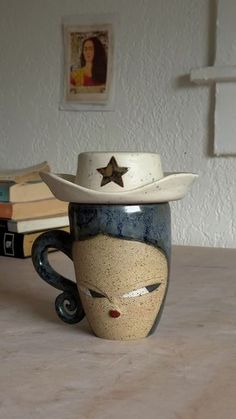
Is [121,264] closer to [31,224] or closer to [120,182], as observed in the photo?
[120,182]

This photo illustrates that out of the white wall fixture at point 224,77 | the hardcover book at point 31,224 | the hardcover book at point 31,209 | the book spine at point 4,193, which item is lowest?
the hardcover book at point 31,224

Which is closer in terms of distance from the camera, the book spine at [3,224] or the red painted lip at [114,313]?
the red painted lip at [114,313]

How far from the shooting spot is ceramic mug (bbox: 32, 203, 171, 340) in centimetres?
61

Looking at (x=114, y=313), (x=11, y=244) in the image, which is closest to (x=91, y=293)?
(x=114, y=313)

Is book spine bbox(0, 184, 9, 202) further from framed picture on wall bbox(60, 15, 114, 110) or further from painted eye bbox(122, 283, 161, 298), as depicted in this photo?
painted eye bbox(122, 283, 161, 298)

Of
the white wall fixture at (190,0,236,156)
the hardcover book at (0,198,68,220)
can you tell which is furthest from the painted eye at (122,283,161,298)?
the white wall fixture at (190,0,236,156)

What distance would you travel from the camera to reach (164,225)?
0.63 meters

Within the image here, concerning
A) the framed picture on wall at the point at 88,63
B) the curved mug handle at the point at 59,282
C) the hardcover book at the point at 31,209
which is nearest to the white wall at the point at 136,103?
the framed picture on wall at the point at 88,63

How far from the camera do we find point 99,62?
1.28 metres

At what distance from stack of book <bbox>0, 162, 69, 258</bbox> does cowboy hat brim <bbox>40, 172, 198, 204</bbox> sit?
0.47 metres

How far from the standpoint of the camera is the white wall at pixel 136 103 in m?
1.19

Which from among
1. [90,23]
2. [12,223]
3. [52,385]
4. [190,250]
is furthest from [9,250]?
[52,385]

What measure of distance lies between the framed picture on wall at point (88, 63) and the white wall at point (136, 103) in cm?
2

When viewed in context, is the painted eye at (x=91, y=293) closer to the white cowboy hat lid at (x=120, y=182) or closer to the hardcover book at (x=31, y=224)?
the white cowboy hat lid at (x=120, y=182)
